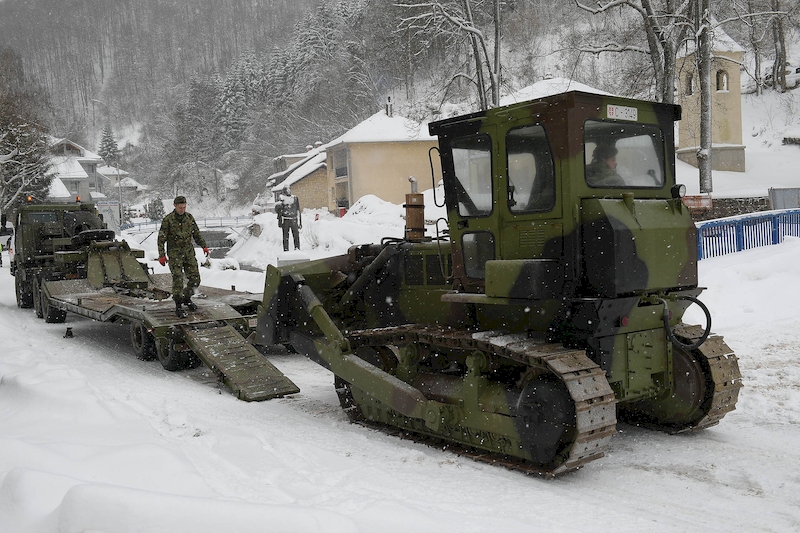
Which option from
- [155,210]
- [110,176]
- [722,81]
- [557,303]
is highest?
[110,176]

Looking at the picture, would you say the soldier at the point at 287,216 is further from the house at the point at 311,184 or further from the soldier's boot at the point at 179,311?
the house at the point at 311,184

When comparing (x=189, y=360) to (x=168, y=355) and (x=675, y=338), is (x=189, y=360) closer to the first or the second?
(x=168, y=355)

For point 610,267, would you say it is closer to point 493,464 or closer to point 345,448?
point 493,464

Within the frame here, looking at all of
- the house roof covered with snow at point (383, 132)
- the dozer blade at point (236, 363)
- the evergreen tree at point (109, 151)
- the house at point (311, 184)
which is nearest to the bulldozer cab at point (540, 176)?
the dozer blade at point (236, 363)

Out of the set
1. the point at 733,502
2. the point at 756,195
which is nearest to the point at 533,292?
the point at 733,502

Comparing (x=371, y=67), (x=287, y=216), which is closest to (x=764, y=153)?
(x=287, y=216)

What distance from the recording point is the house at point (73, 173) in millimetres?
57656

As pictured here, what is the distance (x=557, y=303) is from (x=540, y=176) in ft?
3.18

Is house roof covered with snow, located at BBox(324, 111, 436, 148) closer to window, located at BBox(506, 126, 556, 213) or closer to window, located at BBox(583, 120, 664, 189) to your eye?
window, located at BBox(583, 120, 664, 189)

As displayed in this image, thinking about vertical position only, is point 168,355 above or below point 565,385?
below

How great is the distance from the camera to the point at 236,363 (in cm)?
875

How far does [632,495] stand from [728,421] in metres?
2.11

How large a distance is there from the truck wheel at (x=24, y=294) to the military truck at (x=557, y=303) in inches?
515

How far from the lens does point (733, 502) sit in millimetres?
4938
